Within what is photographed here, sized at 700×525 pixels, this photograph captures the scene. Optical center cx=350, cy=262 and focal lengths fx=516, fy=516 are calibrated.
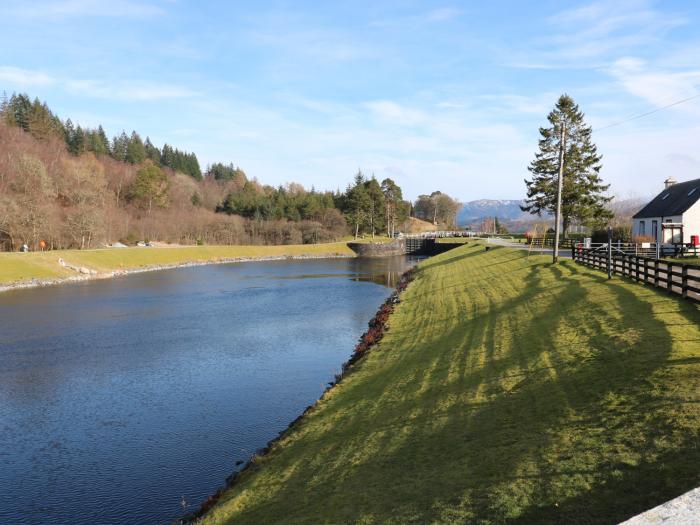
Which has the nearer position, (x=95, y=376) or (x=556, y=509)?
(x=556, y=509)

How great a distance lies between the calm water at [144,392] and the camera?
14.1 meters

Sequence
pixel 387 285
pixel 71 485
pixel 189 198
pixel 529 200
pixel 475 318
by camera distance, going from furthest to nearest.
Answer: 1. pixel 189 198
2. pixel 529 200
3. pixel 387 285
4. pixel 475 318
5. pixel 71 485

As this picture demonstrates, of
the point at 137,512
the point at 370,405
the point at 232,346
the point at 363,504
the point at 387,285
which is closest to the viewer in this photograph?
the point at 363,504

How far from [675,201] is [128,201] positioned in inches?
4382

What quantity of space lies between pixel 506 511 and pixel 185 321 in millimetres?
32166

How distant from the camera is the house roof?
53.6 m

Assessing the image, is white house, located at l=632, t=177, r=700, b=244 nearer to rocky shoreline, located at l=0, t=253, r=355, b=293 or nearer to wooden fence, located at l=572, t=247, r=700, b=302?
wooden fence, located at l=572, t=247, r=700, b=302

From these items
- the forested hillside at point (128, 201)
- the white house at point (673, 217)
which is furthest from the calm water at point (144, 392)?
the forested hillside at point (128, 201)

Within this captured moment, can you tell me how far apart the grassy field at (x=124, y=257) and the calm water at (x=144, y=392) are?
65.5 feet

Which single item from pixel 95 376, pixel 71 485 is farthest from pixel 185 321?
pixel 71 485

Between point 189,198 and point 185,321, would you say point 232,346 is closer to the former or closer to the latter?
point 185,321

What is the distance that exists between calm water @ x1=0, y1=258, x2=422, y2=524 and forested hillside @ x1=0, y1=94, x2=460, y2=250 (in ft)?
139

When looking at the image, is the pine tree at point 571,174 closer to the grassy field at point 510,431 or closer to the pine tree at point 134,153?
the grassy field at point 510,431

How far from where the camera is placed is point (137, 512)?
512 inches
